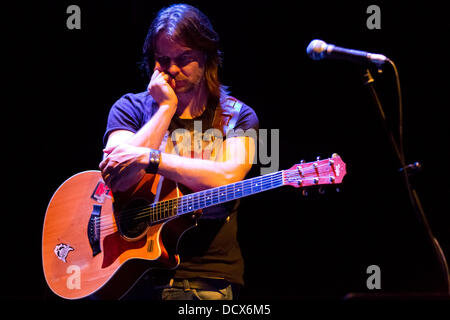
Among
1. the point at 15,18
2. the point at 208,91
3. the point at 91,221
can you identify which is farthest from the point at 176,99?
the point at 15,18

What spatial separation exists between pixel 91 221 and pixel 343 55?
6.12 feet

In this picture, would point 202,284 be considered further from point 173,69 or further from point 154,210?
point 173,69

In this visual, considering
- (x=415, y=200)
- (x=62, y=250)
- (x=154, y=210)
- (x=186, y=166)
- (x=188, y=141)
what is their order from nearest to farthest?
(x=415, y=200) → (x=186, y=166) → (x=154, y=210) → (x=188, y=141) → (x=62, y=250)

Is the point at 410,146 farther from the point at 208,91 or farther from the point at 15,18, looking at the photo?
the point at 15,18

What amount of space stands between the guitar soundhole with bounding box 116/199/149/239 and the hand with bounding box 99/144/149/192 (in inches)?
6.3

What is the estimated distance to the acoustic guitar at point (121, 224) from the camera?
2.33 metres

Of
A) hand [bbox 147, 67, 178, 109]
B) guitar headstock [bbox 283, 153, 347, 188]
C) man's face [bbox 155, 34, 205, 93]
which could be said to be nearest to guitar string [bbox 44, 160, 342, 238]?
guitar headstock [bbox 283, 153, 347, 188]

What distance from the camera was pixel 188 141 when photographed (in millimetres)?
2602

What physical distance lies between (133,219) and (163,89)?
0.84 metres

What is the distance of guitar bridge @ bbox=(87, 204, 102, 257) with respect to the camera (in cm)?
261

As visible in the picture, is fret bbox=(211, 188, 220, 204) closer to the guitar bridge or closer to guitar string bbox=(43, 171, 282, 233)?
guitar string bbox=(43, 171, 282, 233)

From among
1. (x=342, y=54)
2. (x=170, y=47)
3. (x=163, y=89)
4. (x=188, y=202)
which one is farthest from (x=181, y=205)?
(x=342, y=54)

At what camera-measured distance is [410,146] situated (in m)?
2.99

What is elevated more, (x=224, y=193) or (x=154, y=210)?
(x=224, y=193)
